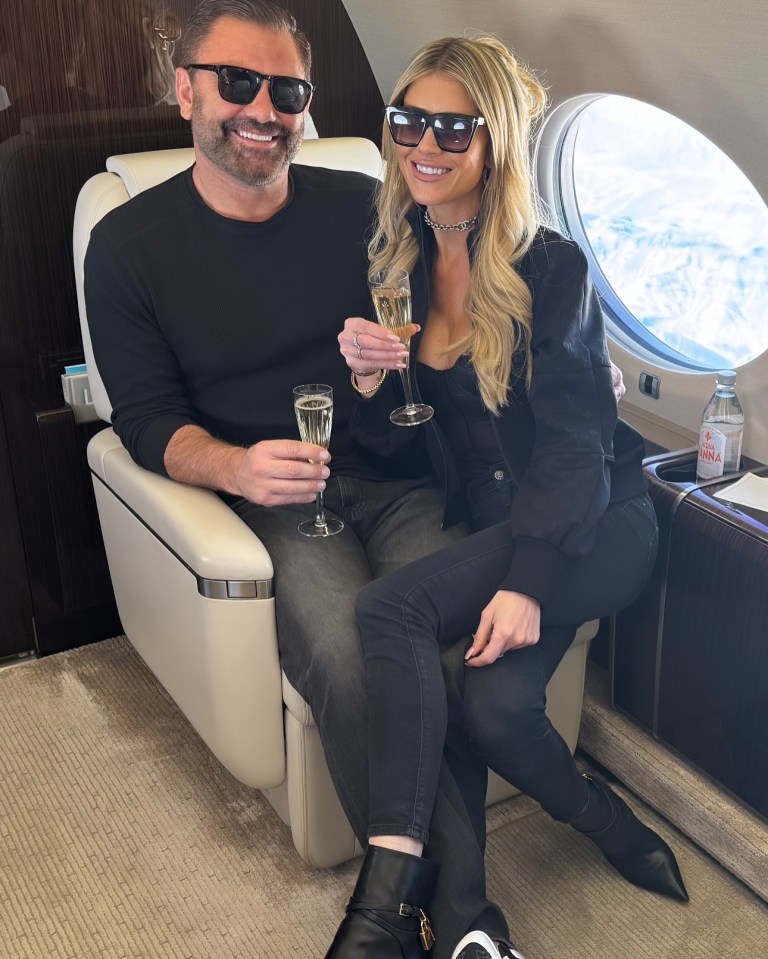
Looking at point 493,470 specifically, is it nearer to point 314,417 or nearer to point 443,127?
point 314,417

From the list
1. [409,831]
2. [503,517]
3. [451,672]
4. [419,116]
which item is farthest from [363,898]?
[419,116]

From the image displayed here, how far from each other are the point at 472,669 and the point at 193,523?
23.0 inches

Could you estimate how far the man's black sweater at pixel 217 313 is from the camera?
2287 millimetres

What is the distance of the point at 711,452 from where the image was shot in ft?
7.55

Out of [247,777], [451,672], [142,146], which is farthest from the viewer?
[142,146]

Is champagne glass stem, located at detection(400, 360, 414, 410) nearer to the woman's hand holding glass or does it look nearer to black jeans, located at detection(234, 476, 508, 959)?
the woman's hand holding glass

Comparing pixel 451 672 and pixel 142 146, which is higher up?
pixel 142 146

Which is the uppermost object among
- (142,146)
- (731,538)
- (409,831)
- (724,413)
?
(142,146)

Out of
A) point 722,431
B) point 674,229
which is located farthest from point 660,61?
point 722,431

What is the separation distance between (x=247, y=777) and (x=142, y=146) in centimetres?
157

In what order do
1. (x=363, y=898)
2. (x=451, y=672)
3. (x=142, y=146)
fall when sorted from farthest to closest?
(x=142, y=146), (x=451, y=672), (x=363, y=898)

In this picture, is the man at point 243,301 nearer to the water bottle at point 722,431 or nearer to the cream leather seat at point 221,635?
the cream leather seat at point 221,635

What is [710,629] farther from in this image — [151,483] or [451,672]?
[151,483]

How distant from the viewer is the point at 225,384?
2.34 meters
